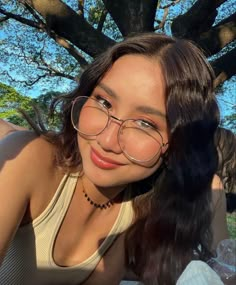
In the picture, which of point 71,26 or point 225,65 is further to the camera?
point 225,65

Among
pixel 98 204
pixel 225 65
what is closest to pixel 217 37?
pixel 225 65

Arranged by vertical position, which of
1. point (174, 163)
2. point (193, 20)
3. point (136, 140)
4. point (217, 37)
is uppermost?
point (193, 20)

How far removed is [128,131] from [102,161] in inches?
5.5

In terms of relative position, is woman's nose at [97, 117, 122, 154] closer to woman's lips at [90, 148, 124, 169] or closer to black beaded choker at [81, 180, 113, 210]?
woman's lips at [90, 148, 124, 169]

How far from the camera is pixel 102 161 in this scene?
64.8 inches

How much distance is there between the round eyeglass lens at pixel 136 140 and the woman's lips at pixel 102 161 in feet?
0.20

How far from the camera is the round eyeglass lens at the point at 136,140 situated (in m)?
1.62

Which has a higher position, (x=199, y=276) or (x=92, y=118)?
(x=92, y=118)

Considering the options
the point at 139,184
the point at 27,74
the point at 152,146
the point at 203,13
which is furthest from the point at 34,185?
the point at 27,74

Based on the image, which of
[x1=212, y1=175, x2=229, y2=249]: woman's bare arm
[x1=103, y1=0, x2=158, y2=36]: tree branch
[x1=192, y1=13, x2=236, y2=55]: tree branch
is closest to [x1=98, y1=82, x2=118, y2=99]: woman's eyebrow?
[x1=212, y1=175, x2=229, y2=249]: woman's bare arm

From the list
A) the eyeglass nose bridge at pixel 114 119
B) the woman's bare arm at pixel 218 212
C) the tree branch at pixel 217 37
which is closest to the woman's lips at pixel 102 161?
the eyeglass nose bridge at pixel 114 119

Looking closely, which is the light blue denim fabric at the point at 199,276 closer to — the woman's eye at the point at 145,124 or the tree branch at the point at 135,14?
the woman's eye at the point at 145,124

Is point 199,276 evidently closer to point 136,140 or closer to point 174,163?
point 136,140

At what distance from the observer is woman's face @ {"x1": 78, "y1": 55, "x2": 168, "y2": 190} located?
5.32ft
